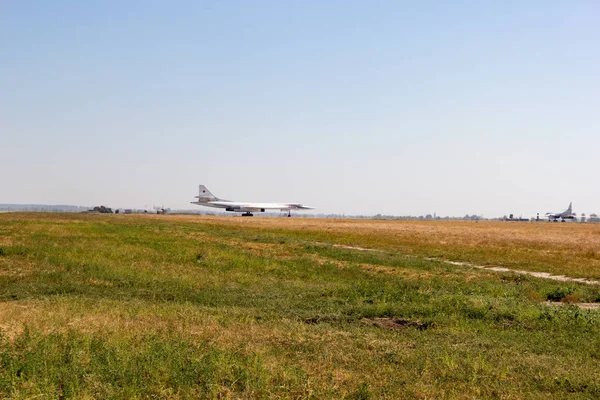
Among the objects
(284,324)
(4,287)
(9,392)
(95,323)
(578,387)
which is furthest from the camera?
(4,287)

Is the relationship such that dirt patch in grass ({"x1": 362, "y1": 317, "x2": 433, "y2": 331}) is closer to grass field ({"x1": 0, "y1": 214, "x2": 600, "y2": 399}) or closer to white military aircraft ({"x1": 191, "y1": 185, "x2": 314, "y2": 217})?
grass field ({"x1": 0, "y1": 214, "x2": 600, "y2": 399})

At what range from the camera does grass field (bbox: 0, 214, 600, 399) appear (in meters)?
10.4

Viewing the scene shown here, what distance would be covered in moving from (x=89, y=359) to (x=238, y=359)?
9.66 ft

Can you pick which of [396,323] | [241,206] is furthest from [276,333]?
[241,206]

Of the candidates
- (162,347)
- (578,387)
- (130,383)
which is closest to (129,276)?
(162,347)

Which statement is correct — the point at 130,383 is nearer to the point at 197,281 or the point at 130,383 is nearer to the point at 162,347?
the point at 162,347

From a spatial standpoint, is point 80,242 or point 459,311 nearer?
point 459,311

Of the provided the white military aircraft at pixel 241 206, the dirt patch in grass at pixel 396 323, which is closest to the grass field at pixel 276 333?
the dirt patch in grass at pixel 396 323

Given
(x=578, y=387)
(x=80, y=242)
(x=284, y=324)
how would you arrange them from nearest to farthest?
(x=578, y=387), (x=284, y=324), (x=80, y=242)

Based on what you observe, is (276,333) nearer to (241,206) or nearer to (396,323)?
(396,323)

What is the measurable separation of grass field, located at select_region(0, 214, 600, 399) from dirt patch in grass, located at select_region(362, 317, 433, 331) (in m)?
0.08

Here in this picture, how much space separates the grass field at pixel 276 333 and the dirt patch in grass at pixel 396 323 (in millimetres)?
84

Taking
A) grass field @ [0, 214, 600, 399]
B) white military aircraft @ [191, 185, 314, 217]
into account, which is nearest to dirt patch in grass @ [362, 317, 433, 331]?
grass field @ [0, 214, 600, 399]

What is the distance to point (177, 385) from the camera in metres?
10.2
